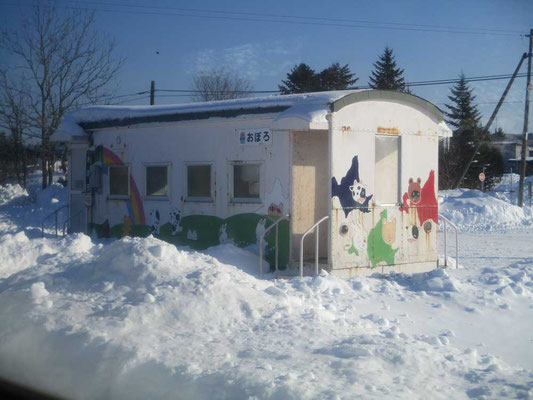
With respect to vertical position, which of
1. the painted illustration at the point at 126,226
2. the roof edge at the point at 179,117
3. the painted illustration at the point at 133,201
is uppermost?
the roof edge at the point at 179,117

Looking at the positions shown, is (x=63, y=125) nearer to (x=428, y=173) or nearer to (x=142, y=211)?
(x=142, y=211)

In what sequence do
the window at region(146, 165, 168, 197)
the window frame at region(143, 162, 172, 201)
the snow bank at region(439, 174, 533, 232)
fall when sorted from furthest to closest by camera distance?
the snow bank at region(439, 174, 533, 232) → the window at region(146, 165, 168, 197) → the window frame at region(143, 162, 172, 201)

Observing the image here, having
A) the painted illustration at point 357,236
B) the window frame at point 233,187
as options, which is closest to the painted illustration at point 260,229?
the window frame at point 233,187

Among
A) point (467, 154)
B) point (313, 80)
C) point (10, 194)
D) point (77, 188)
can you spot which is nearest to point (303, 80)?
point (313, 80)

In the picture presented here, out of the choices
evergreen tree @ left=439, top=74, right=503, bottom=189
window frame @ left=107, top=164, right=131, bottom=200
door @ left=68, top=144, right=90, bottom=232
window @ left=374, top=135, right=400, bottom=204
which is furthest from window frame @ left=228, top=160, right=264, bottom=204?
evergreen tree @ left=439, top=74, right=503, bottom=189

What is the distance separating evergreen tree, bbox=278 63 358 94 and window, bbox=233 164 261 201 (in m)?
37.6

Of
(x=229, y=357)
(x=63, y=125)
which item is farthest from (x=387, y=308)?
(x=63, y=125)

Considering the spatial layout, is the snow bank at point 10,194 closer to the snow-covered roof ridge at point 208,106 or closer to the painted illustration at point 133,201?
the snow-covered roof ridge at point 208,106

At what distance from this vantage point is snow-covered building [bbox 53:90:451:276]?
37.1 ft

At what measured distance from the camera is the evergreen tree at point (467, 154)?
148ft

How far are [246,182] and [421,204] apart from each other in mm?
3442

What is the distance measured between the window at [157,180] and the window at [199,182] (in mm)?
668

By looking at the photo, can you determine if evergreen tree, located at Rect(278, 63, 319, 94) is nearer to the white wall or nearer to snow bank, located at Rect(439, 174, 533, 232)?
snow bank, located at Rect(439, 174, 533, 232)

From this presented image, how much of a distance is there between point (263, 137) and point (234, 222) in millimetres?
1725
